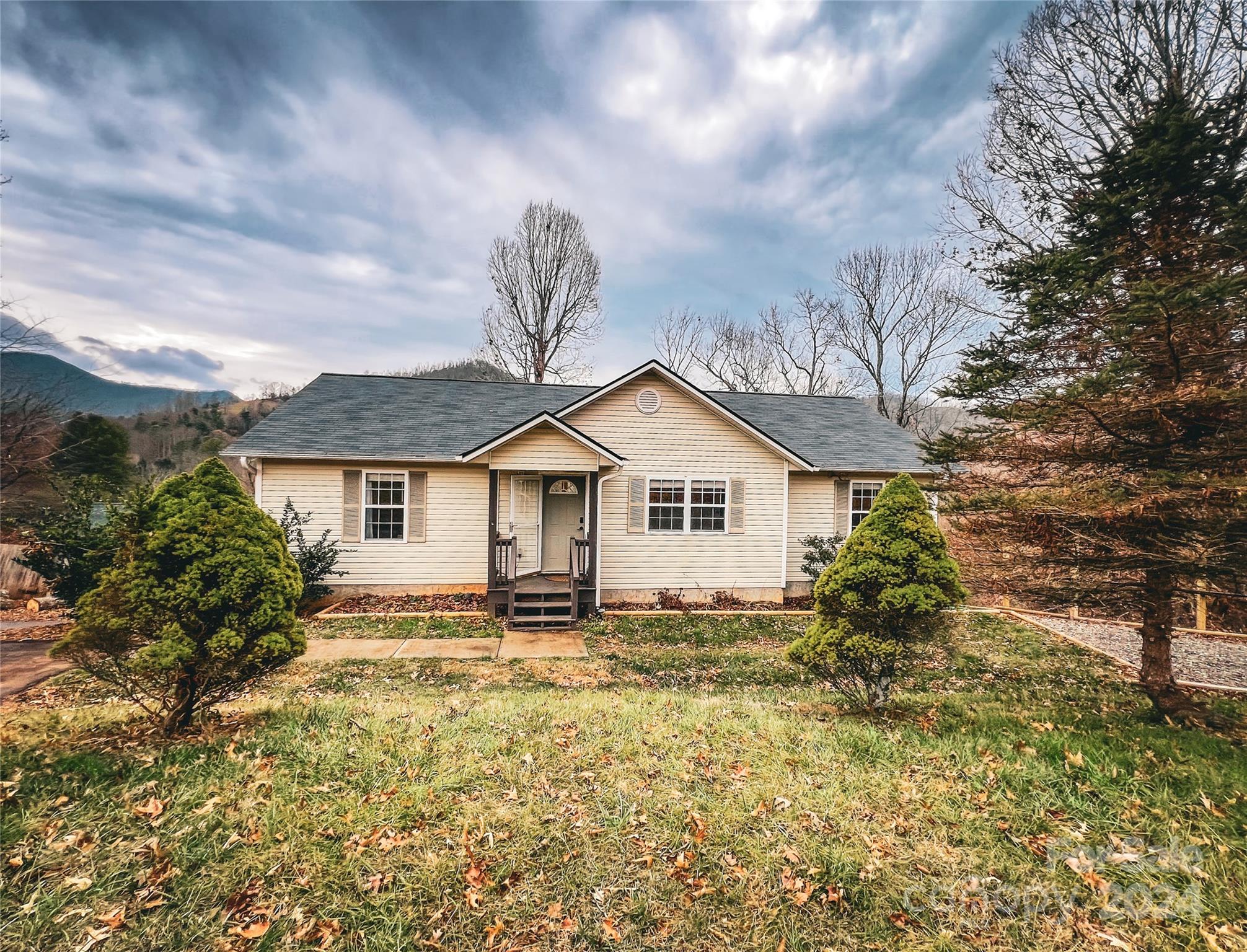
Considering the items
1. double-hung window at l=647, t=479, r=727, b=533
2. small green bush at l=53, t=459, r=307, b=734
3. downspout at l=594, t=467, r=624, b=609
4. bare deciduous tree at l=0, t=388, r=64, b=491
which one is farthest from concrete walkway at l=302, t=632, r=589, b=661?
bare deciduous tree at l=0, t=388, r=64, b=491

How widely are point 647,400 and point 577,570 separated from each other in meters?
4.29

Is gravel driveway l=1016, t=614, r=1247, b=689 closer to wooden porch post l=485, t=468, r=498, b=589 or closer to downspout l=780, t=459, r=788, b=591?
downspout l=780, t=459, r=788, b=591

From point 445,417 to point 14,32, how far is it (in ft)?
29.5

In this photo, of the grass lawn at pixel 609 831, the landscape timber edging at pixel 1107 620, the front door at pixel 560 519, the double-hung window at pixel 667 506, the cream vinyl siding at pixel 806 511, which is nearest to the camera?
the grass lawn at pixel 609 831

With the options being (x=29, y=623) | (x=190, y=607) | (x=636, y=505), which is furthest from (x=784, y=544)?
(x=29, y=623)

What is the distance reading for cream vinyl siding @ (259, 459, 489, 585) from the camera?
11391mm

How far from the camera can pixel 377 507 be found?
11.6 metres

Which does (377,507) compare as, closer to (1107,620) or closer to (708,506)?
(708,506)

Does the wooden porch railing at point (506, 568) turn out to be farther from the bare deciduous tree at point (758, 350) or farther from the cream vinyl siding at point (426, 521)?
the bare deciduous tree at point (758, 350)

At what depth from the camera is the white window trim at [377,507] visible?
1153cm

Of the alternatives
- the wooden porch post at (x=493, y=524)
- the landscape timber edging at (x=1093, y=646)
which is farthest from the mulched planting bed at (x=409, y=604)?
the landscape timber edging at (x=1093, y=646)

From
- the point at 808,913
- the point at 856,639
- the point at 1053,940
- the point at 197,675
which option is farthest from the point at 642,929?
the point at 197,675

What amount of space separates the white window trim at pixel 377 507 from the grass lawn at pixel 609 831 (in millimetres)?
6395

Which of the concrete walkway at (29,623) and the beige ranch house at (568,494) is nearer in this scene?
the concrete walkway at (29,623)
